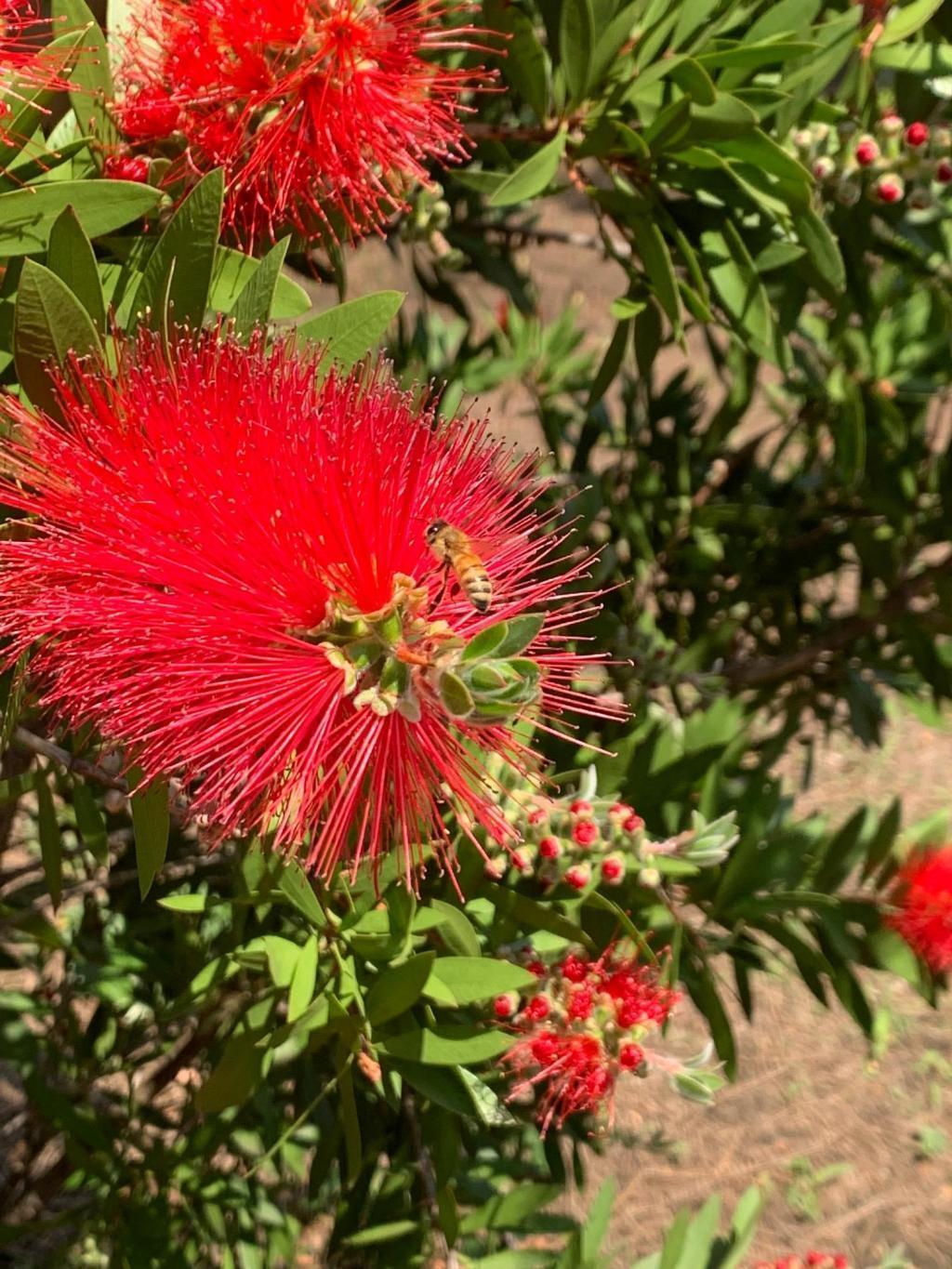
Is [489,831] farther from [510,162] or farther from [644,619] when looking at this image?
[644,619]

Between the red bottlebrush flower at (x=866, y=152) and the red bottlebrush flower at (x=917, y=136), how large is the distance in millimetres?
33

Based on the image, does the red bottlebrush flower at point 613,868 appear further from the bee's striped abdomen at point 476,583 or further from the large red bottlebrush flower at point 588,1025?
the bee's striped abdomen at point 476,583

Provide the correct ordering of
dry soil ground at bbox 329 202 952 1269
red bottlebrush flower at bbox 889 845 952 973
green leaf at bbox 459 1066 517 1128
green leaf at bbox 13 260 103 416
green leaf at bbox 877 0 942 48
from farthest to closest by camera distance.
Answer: dry soil ground at bbox 329 202 952 1269, red bottlebrush flower at bbox 889 845 952 973, green leaf at bbox 877 0 942 48, green leaf at bbox 459 1066 517 1128, green leaf at bbox 13 260 103 416

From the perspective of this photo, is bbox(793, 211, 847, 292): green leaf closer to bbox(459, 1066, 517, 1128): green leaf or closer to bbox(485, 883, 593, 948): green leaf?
bbox(485, 883, 593, 948): green leaf

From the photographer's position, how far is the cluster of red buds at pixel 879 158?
1281mm

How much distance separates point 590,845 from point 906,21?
90 cm

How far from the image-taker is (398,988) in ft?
3.15

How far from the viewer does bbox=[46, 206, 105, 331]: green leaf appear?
79 cm

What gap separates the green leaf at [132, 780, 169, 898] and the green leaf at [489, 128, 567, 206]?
57 cm

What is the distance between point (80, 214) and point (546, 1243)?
8.23 ft

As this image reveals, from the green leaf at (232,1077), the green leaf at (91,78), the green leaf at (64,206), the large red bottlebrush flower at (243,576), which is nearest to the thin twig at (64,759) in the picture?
the large red bottlebrush flower at (243,576)

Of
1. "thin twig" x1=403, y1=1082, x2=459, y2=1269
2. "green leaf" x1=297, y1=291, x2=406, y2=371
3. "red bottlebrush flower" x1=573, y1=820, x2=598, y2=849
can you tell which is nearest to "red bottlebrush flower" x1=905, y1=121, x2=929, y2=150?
"green leaf" x1=297, y1=291, x2=406, y2=371

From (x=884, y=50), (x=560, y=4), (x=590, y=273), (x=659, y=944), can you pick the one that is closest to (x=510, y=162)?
(x=560, y=4)

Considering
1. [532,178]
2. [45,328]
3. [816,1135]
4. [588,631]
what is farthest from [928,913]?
[816,1135]
